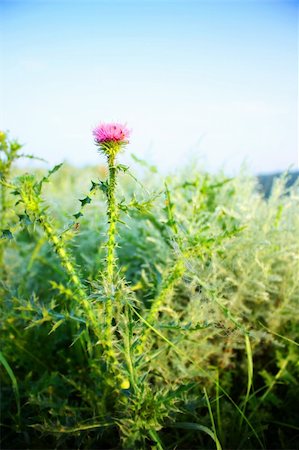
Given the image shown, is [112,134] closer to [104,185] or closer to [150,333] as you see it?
[104,185]

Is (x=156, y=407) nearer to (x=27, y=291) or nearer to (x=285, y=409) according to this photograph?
(x=285, y=409)

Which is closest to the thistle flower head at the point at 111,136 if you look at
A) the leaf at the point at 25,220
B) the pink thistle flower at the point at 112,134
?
the pink thistle flower at the point at 112,134

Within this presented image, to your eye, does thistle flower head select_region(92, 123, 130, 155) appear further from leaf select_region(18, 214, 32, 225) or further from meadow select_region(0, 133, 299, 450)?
leaf select_region(18, 214, 32, 225)

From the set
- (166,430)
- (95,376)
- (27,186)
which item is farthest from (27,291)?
(27,186)

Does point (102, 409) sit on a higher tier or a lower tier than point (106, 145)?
lower

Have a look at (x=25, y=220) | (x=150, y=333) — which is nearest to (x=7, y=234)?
(x=25, y=220)

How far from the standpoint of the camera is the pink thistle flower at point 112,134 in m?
1.03

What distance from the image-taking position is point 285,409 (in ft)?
5.51

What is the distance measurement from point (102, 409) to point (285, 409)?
2.34 ft

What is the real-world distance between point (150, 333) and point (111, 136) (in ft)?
2.85

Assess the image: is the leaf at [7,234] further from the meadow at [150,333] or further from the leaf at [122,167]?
the leaf at [122,167]

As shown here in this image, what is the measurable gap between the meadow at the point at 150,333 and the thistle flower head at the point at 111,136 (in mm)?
23

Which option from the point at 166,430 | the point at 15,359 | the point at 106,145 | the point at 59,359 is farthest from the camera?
the point at 59,359

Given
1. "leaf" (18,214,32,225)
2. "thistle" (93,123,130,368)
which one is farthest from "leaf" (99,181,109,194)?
"leaf" (18,214,32,225)
